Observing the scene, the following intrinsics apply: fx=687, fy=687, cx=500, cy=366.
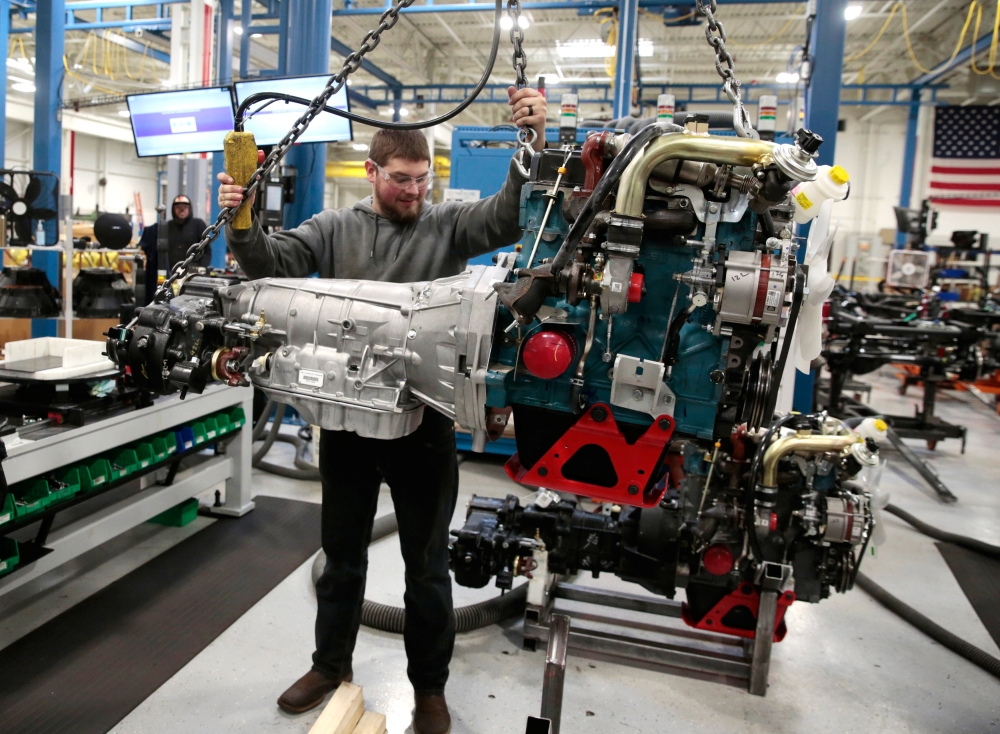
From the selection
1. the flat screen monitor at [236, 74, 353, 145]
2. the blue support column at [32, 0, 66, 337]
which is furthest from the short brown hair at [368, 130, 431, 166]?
the blue support column at [32, 0, 66, 337]

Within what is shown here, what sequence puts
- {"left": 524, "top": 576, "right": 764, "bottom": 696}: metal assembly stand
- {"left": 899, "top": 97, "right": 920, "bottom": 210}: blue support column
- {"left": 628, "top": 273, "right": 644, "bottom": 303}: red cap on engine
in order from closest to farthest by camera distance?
{"left": 628, "top": 273, "right": 644, "bottom": 303}: red cap on engine → {"left": 524, "top": 576, "right": 764, "bottom": 696}: metal assembly stand → {"left": 899, "top": 97, "right": 920, "bottom": 210}: blue support column

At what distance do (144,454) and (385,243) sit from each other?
154 cm

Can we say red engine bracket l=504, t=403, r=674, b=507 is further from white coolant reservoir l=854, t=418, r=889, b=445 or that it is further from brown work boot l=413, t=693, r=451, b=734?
white coolant reservoir l=854, t=418, r=889, b=445

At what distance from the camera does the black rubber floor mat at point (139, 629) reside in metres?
2.05

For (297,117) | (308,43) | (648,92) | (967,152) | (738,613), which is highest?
(648,92)

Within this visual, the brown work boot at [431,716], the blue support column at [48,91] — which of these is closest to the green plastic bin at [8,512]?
the brown work boot at [431,716]

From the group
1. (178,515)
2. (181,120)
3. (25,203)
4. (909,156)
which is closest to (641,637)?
(178,515)

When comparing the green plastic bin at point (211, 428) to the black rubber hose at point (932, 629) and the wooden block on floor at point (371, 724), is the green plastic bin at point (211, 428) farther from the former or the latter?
the black rubber hose at point (932, 629)

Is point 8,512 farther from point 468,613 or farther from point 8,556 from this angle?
point 468,613

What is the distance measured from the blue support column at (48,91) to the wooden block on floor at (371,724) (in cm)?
598

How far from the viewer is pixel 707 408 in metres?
1.41

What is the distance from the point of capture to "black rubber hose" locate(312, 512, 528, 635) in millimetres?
2531

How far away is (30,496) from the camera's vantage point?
87.2 inches

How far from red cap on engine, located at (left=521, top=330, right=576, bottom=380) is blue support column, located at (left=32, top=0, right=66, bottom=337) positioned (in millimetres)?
6554
